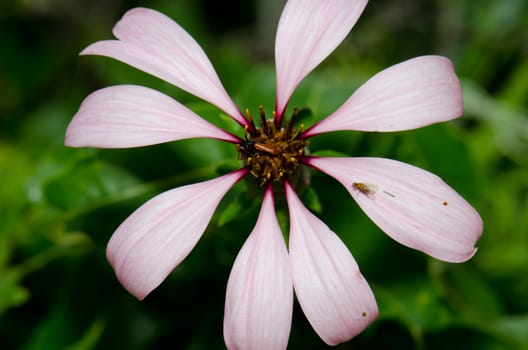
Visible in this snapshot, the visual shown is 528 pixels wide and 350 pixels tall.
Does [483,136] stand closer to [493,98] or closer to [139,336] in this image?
[493,98]

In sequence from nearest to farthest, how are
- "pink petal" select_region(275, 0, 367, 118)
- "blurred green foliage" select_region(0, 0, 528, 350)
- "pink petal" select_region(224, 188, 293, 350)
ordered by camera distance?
"pink petal" select_region(224, 188, 293, 350) < "pink petal" select_region(275, 0, 367, 118) < "blurred green foliage" select_region(0, 0, 528, 350)

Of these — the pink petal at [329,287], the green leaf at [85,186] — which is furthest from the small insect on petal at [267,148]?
the green leaf at [85,186]

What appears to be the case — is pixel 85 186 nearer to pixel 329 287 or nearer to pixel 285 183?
Answer: pixel 285 183

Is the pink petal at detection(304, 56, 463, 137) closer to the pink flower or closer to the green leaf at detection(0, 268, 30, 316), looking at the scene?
the pink flower

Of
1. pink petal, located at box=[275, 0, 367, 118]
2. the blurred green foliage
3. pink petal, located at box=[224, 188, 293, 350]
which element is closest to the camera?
pink petal, located at box=[224, 188, 293, 350]

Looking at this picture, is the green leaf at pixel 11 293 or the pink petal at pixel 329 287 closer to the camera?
the pink petal at pixel 329 287

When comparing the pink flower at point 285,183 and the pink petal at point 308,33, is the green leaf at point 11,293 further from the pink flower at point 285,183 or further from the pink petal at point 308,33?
the pink petal at point 308,33

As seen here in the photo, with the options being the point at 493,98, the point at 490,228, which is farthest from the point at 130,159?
the point at 493,98

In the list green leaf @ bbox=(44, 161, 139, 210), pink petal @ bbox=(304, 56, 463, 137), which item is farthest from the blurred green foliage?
pink petal @ bbox=(304, 56, 463, 137)
